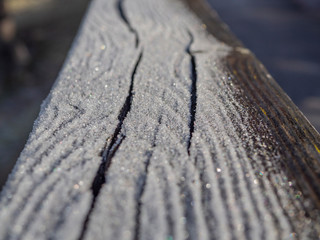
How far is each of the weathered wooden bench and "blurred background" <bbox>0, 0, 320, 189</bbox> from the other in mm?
1489

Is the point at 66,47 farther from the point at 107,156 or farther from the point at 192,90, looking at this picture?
the point at 107,156

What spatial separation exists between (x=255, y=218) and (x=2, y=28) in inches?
192

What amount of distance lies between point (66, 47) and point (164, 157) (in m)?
5.04

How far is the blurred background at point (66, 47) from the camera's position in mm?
2455

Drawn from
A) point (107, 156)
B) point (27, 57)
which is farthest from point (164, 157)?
point (27, 57)

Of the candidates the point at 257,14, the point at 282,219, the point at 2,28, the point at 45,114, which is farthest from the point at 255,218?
the point at 2,28

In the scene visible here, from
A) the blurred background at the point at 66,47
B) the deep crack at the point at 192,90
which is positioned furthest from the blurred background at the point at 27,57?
the deep crack at the point at 192,90

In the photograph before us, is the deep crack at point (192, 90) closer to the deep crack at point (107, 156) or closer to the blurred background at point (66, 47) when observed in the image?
the deep crack at point (107, 156)

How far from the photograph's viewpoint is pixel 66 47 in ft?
17.2

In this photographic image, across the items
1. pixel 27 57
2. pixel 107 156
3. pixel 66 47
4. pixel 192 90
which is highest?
pixel 192 90

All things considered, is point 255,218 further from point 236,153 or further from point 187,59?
point 187,59

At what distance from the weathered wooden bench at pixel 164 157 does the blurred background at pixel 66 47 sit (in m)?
1.49

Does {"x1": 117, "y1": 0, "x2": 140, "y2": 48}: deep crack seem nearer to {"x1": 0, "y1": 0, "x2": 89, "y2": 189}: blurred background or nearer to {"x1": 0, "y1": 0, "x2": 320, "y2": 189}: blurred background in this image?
{"x1": 0, "y1": 0, "x2": 320, "y2": 189}: blurred background

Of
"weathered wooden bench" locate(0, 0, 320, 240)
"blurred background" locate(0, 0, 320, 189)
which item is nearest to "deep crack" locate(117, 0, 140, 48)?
"weathered wooden bench" locate(0, 0, 320, 240)
